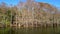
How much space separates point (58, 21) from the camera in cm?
2214

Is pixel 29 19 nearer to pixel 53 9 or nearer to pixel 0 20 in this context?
pixel 0 20

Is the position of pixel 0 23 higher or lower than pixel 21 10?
lower

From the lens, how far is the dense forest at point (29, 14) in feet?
69.8

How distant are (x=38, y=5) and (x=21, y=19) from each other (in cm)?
425

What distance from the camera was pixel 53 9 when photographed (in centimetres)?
2580

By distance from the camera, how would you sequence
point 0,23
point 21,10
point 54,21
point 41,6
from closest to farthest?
point 0,23 < point 54,21 < point 21,10 < point 41,6

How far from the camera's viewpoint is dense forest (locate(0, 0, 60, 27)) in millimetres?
21281

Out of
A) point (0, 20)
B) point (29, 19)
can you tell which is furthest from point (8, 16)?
point (29, 19)

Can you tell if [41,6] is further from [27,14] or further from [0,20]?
[0,20]

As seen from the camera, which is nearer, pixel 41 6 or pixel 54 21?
pixel 54 21

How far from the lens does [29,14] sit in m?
23.1

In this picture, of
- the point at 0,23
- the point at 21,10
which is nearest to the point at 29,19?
the point at 21,10

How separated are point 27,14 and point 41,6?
3656 mm

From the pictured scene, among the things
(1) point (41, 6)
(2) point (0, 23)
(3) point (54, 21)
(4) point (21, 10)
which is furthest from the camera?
(1) point (41, 6)
